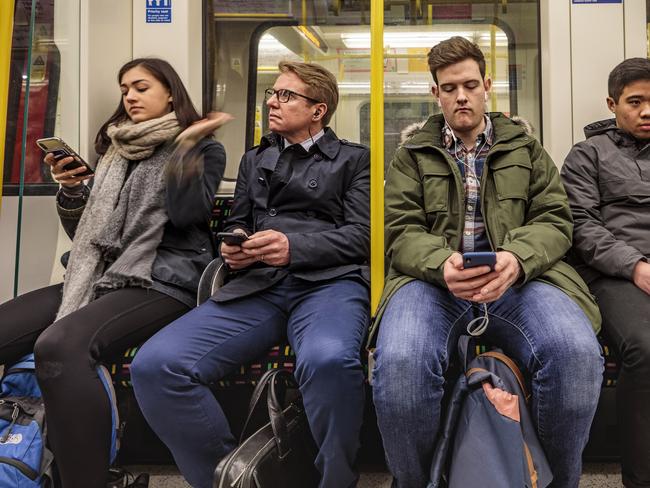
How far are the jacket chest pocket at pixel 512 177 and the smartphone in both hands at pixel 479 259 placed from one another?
1.32 ft

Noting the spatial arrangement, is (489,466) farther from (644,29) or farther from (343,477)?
(644,29)

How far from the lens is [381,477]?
6.86 ft

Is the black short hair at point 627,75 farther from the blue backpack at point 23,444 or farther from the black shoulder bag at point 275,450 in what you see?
the blue backpack at point 23,444

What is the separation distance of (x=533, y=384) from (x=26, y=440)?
1503 mm

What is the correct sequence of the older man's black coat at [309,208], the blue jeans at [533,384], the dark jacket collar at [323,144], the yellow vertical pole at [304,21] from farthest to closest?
the yellow vertical pole at [304,21]
the dark jacket collar at [323,144]
the older man's black coat at [309,208]
the blue jeans at [533,384]

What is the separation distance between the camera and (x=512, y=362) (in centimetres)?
164

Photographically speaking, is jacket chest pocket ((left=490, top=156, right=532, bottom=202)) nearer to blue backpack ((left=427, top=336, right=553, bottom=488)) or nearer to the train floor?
blue backpack ((left=427, top=336, right=553, bottom=488))

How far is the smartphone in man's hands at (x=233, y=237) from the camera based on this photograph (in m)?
1.94

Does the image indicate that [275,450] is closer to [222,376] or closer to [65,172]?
[222,376]

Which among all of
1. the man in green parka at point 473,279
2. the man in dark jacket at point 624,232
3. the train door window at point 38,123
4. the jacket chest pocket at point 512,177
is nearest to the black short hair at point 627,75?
the man in dark jacket at point 624,232

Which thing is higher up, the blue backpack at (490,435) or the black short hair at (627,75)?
the black short hair at (627,75)

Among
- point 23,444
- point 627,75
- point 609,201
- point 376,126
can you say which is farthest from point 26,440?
point 627,75

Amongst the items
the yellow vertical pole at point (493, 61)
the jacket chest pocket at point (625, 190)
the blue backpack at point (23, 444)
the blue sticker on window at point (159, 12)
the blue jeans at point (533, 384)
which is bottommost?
the blue backpack at point (23, 444)

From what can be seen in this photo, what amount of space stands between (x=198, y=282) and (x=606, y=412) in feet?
5.04
